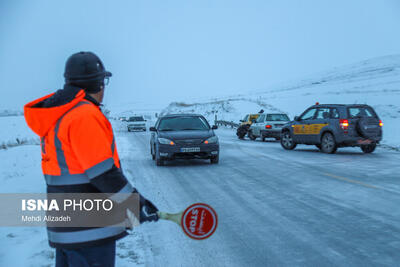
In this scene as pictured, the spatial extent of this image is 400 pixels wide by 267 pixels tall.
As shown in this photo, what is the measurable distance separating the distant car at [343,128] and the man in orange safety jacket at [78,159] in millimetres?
13120

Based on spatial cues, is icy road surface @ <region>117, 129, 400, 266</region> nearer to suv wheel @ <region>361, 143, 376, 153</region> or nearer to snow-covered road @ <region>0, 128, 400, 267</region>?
snow-covered road @ <region>0, 128, 400, 267</region>

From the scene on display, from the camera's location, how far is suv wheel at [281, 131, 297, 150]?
54.9 ft

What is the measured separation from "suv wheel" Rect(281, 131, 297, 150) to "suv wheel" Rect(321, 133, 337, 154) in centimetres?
176

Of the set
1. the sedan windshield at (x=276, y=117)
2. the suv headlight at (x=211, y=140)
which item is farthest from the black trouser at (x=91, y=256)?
the sedan windshield at (x=276, y=117)

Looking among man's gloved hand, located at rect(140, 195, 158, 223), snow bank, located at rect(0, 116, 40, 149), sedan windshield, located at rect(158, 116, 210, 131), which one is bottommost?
snow bank, located at rect(0, 116, 40, 149)

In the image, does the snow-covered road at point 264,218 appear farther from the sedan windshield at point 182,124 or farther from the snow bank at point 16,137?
the snow bank at point 16,137

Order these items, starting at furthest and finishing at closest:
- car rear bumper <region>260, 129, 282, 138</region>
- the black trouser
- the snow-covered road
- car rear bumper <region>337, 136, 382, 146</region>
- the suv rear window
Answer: car rear bumper <region>260, 129, 282, 138</region> < the suv rear window < car rear bumper <region>337, 136, 382, 146</region> < the snow-covered road < the black trouser

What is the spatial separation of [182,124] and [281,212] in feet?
23.6

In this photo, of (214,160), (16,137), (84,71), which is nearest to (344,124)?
(214,160)

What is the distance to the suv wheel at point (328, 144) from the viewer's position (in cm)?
1450

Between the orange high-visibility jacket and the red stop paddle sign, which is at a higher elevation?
the orange high-visibility jacket

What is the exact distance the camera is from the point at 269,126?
21.3 metres

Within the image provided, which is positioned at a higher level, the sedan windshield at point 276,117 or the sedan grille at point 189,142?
the sedan windshield at point 276,117

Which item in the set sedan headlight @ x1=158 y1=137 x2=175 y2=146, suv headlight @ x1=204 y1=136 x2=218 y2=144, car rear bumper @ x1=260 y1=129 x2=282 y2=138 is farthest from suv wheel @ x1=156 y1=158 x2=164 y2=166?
car rear bumper @ x1=260 y1=129 x2=282 y2=138
